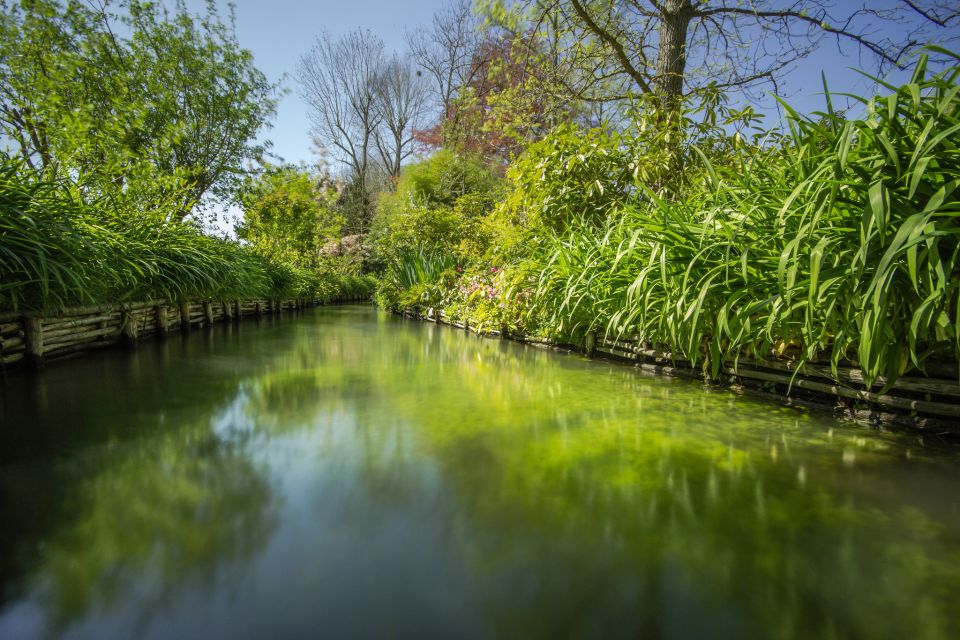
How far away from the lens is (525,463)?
117 cm

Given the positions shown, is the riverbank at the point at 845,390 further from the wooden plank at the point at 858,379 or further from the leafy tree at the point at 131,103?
the leafy tree at the point at 131,103

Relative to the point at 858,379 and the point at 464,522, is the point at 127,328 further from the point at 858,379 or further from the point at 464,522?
the point at 858,379

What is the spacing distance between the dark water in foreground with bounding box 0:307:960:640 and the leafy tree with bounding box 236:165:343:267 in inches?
287

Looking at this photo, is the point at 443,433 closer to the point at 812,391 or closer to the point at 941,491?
the point at 941,491

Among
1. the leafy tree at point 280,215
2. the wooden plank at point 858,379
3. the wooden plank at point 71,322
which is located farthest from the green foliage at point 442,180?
the wooden plank at point 858,379

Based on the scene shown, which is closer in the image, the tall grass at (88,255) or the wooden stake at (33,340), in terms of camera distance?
the tall grass at (88,255)

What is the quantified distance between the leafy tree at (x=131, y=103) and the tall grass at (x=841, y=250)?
13.2ft

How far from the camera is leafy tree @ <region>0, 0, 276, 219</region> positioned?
12.4 ft

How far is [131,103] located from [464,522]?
23.7 feet

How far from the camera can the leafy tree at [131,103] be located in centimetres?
377

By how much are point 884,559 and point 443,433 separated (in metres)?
1.06

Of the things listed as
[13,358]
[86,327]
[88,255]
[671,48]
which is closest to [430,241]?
[671,48]

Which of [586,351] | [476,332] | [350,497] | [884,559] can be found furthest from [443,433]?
[476,332]

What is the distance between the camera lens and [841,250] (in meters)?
1.40
